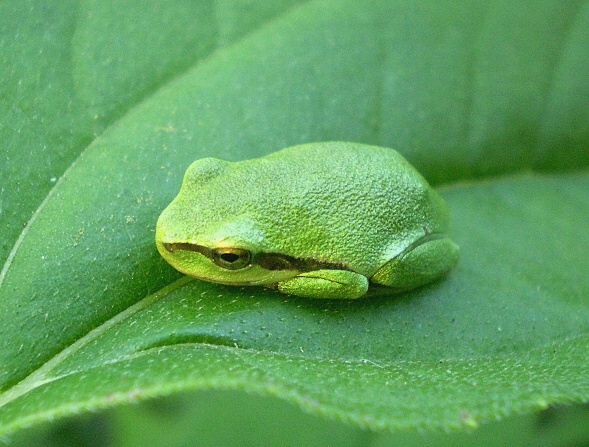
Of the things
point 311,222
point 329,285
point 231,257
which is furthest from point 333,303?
point 231,257

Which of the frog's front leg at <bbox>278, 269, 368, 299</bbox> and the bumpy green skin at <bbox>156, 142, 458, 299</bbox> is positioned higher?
the bumpy green skin at <bbox>156, 142, 458, 299</bbox>

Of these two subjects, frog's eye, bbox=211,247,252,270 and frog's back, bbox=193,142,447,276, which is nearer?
frog's eye, bbox=211,247,252,270

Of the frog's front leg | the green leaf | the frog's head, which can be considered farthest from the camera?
the frog's front leg

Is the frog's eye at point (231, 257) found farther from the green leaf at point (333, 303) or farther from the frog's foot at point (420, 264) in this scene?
the frog's foot at point (420, 264)

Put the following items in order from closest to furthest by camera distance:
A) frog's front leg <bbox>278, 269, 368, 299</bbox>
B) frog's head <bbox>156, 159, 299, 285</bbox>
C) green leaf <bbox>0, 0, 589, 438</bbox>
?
green leaf <bbox>0, 0, 589, 438</bbox>
frog's head <bbox>156, 159, 299, 285</bbox>
frog's front leg <bbox>278, 269, 368, 299</bbox>

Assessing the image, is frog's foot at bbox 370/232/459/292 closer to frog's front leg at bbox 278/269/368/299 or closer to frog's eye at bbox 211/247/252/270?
frog's front leg at bbox 278/269/368/299

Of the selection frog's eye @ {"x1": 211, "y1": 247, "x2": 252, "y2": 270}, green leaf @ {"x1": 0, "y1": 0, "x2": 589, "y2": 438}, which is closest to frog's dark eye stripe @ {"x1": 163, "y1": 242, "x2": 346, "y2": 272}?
frog's eye @ {"x1": 211, "y1": 247, "x2": 252, "y2": 270}
